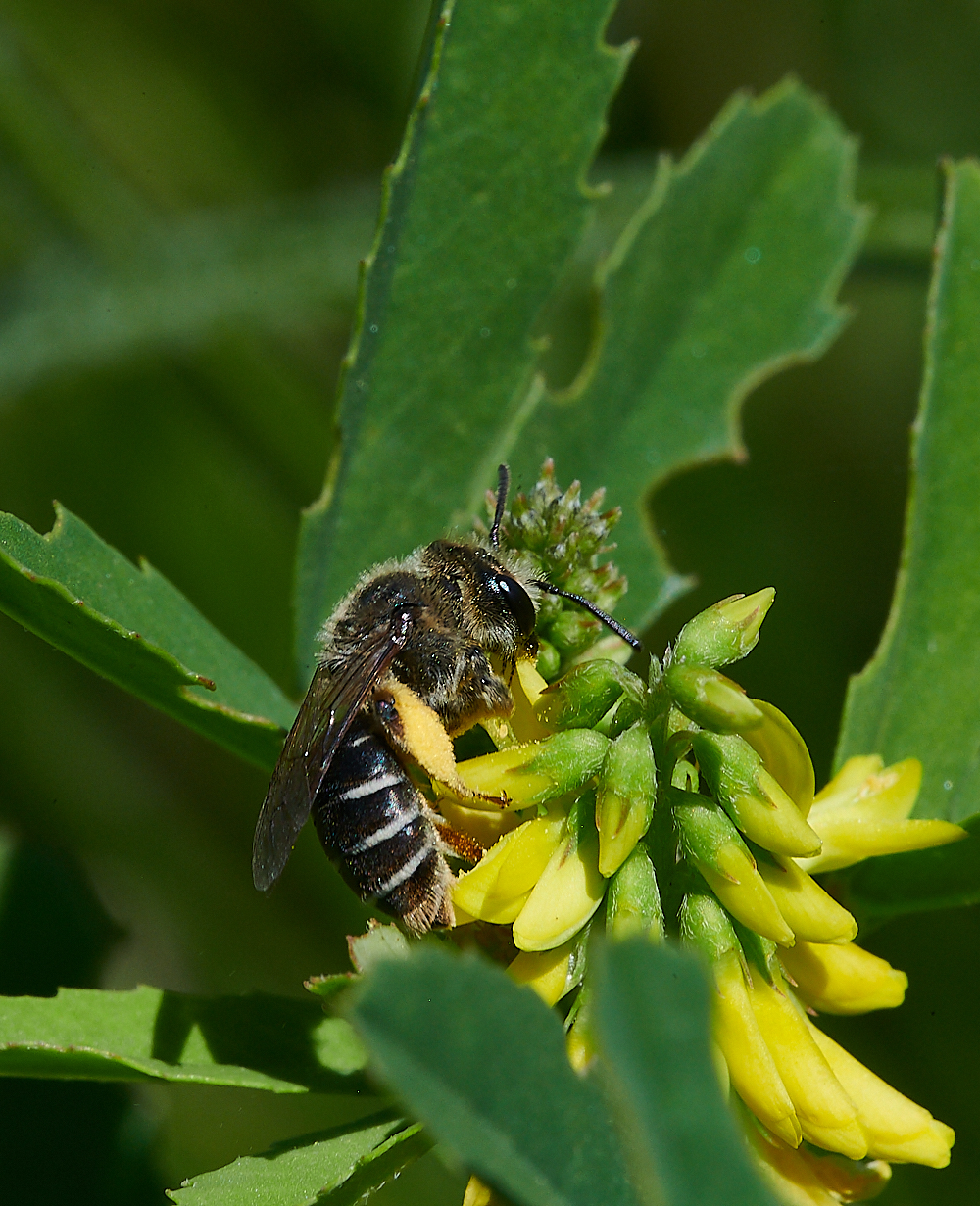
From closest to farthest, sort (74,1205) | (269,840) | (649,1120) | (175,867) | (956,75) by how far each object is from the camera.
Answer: (649,1120)
(269,840)
(74,1205)
(175,867)
(956,75)

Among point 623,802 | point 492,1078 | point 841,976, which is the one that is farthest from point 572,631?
point 492,1078

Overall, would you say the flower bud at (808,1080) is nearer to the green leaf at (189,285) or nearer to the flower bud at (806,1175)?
the flower bud at (806,1175)

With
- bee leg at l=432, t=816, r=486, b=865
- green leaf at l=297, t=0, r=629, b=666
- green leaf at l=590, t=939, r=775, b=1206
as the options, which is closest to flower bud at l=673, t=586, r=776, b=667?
bee leg at l=432, t=816, r=486, b=865

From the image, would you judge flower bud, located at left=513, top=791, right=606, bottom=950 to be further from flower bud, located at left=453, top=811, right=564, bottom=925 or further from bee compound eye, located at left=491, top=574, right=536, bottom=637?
bee compound eye, located at left=491, top=574, right=536, bottom=637

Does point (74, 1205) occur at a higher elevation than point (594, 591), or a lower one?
lower

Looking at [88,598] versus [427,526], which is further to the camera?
[427,526]

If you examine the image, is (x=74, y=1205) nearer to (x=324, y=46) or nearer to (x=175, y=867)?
(x=175, y=867)

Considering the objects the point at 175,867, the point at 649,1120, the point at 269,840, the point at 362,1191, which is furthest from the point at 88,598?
the point at 175,867

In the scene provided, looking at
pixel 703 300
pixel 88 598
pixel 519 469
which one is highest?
pixel 703 300
